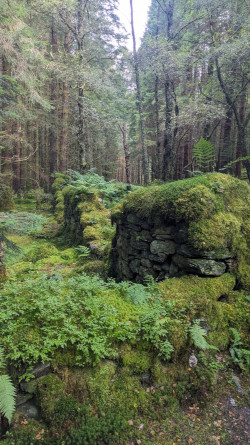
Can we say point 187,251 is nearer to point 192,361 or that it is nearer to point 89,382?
point 192,361

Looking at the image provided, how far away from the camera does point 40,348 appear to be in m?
2.19

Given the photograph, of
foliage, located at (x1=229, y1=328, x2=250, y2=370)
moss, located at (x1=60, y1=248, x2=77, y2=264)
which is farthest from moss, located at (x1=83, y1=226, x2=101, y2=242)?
foliage, located at (x1=229, y1=328, x2=250, y2=370)

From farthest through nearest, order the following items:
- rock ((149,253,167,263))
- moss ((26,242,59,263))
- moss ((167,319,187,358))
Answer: moss ((26,242,59,263)), rock ((149,253,167,263)), moss ((167,319,187,358))

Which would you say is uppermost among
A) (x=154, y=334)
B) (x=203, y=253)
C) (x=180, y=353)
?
(x=203, y=253)

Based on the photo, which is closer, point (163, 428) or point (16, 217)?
point (163, 428)

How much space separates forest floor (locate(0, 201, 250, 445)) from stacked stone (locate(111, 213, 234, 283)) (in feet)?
4.87

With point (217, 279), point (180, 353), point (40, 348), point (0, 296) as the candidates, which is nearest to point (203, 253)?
point (217, 279)

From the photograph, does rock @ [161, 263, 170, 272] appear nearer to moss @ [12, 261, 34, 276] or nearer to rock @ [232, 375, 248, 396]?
rock @ [232, 375, 248, 396]

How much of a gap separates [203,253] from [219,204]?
1.01m

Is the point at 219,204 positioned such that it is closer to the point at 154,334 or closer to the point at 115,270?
the point at 154,334

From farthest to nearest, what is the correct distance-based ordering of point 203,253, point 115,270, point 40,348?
point 115,270 → point 203,253 → point 40,348

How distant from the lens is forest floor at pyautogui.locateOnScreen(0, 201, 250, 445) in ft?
7.04

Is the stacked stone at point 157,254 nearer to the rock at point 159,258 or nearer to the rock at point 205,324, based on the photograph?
the rock at point 159,258

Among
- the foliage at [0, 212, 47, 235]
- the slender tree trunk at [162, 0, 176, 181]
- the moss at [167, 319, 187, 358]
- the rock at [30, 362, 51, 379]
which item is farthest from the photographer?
the slender tree trunk at [162, 0, 176, 181]
